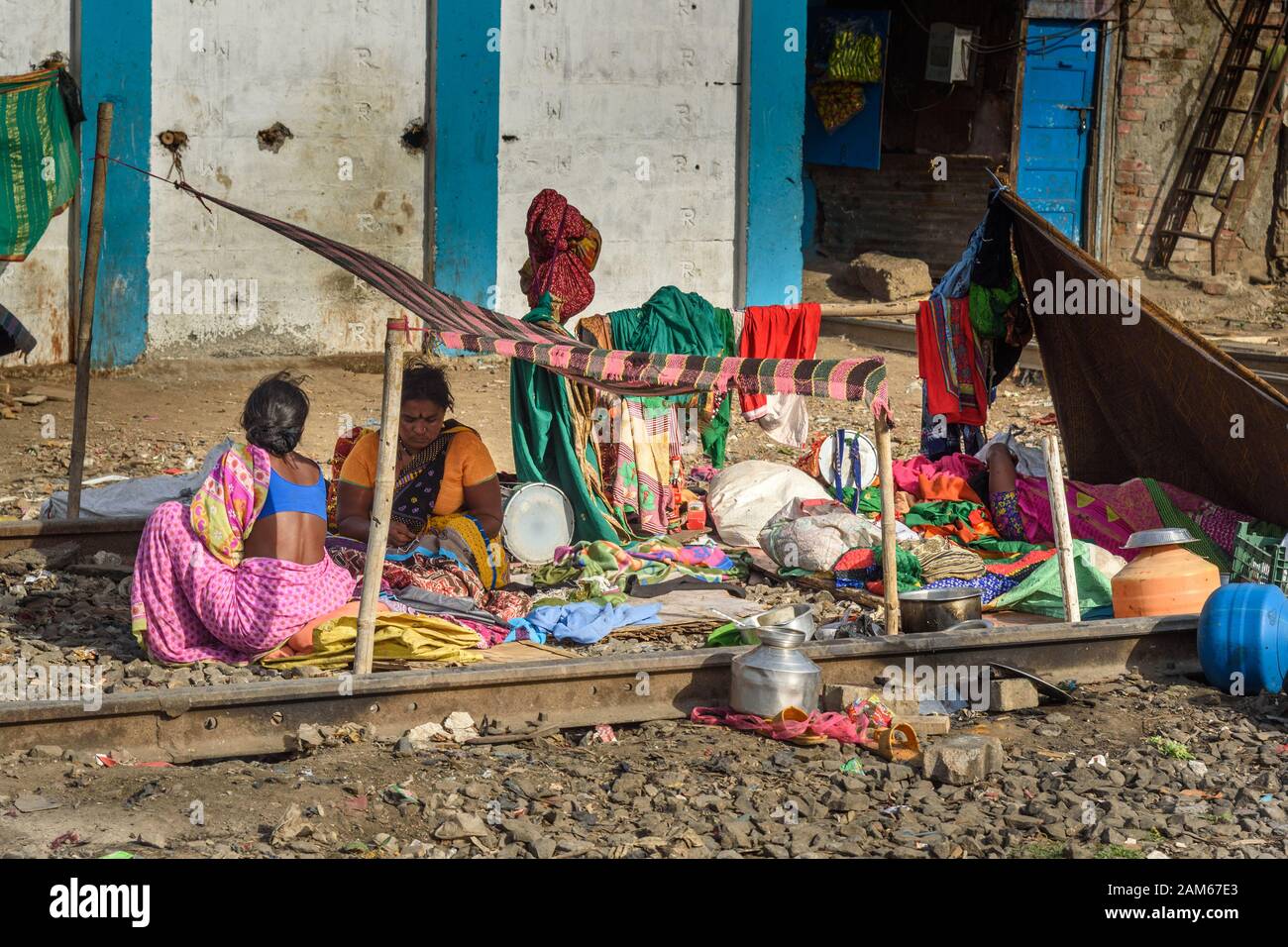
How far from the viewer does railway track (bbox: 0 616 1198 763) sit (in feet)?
16.7

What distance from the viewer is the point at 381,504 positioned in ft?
18.0

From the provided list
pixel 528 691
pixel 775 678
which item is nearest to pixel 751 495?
pixel 775 678

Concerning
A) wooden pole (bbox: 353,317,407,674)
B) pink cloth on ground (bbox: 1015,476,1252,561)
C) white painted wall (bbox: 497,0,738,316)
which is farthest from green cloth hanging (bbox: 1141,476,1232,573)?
white painted wall (bbox: 497,0,738,316)

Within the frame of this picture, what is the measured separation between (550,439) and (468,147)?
488 centimetres

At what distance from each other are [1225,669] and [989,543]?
6.41ft

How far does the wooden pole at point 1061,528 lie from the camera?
636 centimetres

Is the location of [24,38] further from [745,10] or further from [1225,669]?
[1225,669]

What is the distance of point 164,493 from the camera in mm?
8055

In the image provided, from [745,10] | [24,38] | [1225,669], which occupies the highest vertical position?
[745,10]

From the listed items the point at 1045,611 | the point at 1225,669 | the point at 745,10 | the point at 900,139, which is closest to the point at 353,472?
the point at 1045,611

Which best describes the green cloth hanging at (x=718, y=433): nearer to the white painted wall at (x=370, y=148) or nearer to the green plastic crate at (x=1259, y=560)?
the green plastic crate at (x=1259, y=560)

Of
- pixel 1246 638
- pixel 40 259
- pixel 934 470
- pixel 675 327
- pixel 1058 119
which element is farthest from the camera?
pixel 1058 119

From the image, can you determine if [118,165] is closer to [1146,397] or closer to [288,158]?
[288,158]

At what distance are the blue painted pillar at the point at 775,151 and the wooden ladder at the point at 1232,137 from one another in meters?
5.63
